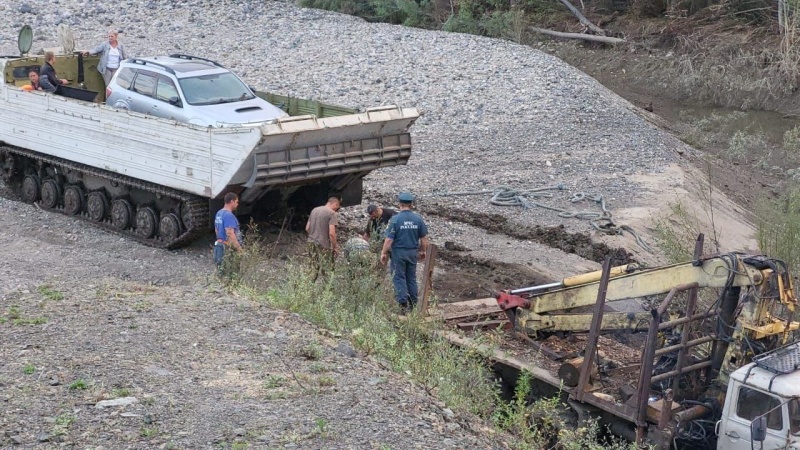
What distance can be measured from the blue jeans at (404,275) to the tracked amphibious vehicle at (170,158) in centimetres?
258

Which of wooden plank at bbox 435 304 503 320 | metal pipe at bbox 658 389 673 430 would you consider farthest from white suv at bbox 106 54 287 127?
metal pipe at bbox 658 389 673 430

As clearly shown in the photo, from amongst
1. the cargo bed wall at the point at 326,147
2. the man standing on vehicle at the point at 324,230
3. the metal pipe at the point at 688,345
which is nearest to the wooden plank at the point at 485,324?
the metal pipe at the point at 688,345

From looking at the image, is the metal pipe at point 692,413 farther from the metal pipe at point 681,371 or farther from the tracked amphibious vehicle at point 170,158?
the tracked amphibious vehicle at point 170,158

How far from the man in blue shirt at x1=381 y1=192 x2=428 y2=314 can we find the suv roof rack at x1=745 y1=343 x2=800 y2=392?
3985 mm

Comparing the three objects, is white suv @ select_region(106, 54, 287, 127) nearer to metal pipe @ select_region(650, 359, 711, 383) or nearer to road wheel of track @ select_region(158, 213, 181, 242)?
road wheel of track @ select_region(158, 213, 181, 242)

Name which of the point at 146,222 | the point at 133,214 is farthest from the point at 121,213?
the point at 146,222

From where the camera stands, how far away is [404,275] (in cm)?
1187

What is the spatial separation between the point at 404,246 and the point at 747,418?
170 inches

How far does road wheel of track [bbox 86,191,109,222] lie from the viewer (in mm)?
16109

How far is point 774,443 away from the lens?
27.7 ft

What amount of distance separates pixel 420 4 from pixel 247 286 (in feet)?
90.5

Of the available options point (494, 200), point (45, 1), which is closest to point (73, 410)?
point (494, 200)

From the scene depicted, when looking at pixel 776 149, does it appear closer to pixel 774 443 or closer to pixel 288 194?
pixel 288 194

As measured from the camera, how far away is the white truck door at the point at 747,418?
8410mm
